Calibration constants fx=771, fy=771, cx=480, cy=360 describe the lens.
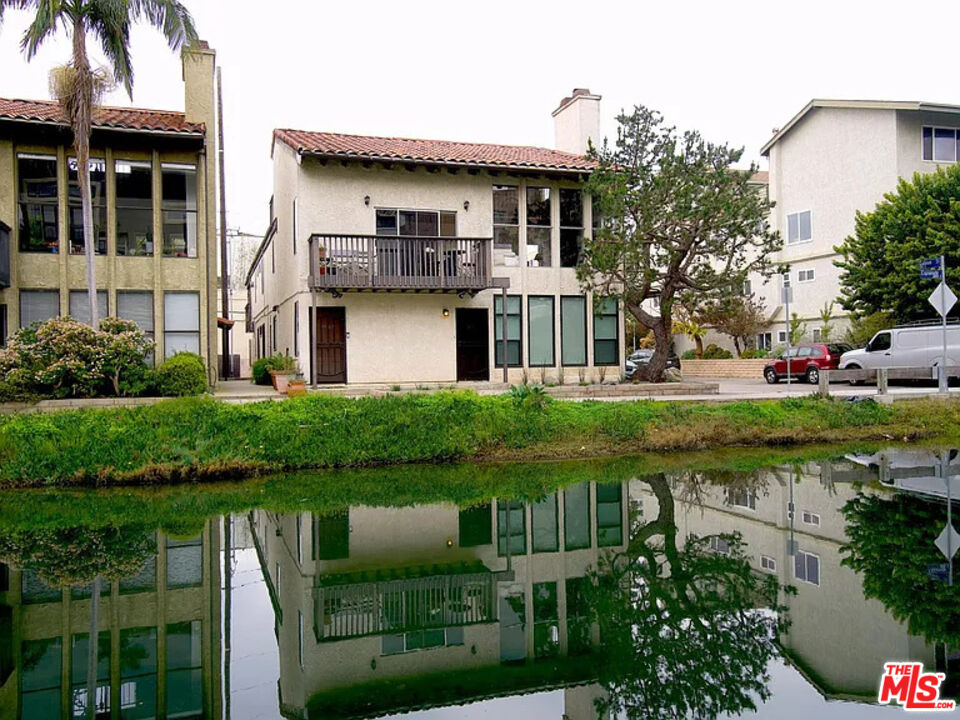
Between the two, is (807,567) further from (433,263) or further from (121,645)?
(433,263)

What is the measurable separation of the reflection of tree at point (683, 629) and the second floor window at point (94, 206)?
16.4 metres

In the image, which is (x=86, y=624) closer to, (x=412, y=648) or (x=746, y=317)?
(x=412, y=648)

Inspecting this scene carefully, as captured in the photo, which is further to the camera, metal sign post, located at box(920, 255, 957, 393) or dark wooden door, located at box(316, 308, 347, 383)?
dark wooden door, located at box(316, 308, 347, 383)

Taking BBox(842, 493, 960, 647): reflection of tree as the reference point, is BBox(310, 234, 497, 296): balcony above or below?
above

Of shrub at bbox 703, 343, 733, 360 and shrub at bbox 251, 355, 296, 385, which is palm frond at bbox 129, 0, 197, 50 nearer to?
shrub at bbox 251, 355, 296, 385

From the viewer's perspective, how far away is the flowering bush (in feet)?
51.9

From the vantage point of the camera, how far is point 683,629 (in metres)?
6.02

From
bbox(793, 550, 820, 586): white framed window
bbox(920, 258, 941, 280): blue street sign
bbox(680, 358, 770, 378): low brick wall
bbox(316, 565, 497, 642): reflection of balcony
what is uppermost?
bbox(920, 258, 941, 280): blue street sign

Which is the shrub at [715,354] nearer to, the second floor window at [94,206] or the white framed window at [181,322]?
the white framed window at [181,322]

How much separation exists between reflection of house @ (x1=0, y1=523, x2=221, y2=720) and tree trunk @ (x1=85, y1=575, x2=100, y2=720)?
0.03m

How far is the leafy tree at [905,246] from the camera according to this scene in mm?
26062

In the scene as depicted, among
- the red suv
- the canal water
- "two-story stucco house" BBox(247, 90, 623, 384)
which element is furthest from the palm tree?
the red suv

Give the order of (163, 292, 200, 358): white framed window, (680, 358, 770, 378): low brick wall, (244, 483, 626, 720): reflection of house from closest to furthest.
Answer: (244, 483, 626, 720): reflection of house → (163, 292, 200, 358): white framed window → (680, 358, 770, 378): low brick wall

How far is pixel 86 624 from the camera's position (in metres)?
6.35
